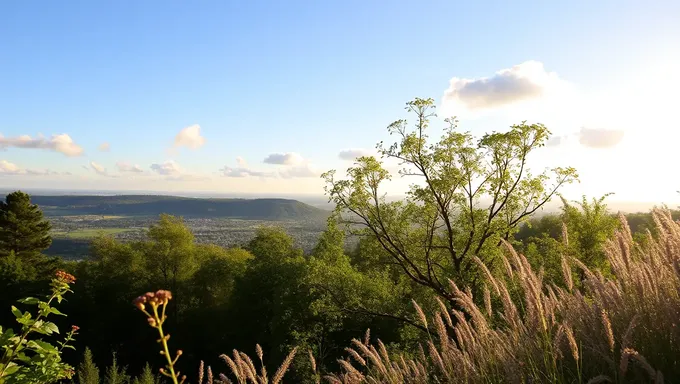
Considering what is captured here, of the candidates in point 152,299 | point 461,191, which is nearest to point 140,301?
point 152,299

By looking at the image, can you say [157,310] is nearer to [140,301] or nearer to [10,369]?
[140,301]

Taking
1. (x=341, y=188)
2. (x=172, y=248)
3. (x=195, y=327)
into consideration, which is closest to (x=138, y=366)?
(x=195, y=327)

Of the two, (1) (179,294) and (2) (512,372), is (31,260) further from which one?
(2) (512,372)

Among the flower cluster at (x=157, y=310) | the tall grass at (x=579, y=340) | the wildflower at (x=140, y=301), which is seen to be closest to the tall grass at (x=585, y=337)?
the tall grass at (x=579, y=340)

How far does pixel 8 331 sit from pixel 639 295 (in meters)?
4.17

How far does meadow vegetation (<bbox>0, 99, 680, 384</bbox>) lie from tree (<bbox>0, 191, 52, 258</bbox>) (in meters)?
0.16

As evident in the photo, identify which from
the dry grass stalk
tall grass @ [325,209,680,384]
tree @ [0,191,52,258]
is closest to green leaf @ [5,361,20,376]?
the dry grass stalk

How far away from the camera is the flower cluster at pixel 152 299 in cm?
124

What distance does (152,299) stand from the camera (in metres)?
1.31

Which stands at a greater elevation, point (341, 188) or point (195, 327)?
point (341, 188)

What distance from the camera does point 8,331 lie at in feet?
9.36

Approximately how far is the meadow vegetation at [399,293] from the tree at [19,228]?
0.52ft

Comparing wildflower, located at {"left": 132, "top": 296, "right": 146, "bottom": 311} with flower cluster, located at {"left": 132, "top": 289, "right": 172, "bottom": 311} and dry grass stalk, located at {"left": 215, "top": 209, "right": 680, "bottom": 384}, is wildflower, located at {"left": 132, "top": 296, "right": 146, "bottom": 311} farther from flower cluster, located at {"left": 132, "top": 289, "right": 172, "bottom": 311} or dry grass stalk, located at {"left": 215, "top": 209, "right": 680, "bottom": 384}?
dry grass stalk, located at {"left": 215, "top": 209, "right": 680, "bottom": 384}

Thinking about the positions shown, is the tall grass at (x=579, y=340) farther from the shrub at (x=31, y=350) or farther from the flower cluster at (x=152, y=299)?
the shrub at (x=31, y=350)
